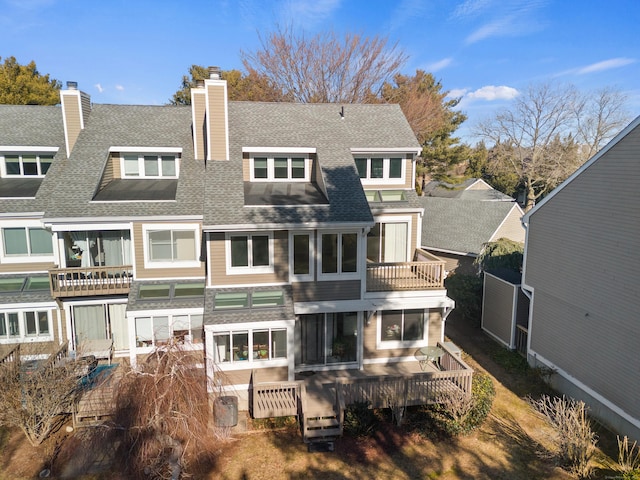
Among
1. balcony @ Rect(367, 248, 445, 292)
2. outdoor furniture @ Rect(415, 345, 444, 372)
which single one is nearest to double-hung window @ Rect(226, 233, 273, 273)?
balcony @ Rect(367, 248, 445, 292)

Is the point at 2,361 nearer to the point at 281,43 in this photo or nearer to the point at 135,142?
the point at 135,142

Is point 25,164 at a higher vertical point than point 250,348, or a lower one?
higher

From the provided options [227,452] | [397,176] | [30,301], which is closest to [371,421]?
[227,452]

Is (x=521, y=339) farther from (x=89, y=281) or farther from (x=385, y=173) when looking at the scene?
(x=89, y=281)

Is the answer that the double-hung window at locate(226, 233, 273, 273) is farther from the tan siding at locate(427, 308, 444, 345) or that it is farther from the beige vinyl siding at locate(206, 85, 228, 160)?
the tan siding at locate(427, 308, 444, 345)

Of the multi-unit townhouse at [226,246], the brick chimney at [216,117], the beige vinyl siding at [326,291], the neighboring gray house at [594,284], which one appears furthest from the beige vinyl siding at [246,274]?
the neighboring gray house at [594,284]

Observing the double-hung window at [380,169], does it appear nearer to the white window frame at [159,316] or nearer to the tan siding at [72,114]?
the white window frame at [159,316]

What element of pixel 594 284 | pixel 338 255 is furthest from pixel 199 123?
pixel 594 284
